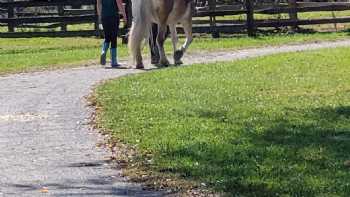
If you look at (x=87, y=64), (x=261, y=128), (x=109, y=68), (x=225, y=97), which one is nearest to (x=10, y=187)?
(x=261, y=128)

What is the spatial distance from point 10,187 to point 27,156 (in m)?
1.59

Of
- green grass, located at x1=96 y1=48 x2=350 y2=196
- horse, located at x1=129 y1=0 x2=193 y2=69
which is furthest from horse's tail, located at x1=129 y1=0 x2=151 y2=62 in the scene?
green grass, located at x1=96 y1=48 x2=350 y2=196

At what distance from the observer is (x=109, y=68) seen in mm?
20219

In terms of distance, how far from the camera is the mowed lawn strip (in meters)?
22.2

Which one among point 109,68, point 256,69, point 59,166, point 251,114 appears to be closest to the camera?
point 59,166

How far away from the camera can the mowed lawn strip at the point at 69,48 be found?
22219 millimetres

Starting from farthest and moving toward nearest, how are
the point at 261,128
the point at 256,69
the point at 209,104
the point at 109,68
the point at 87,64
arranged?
the point at 87,64 → the point at 109,68 → the point at 256,69 → the point at 209,104 → the point at 261,128

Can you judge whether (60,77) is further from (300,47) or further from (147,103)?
(300,47)

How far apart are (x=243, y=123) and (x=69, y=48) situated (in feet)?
55.7

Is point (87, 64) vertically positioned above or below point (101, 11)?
below

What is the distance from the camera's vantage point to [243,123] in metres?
11.3

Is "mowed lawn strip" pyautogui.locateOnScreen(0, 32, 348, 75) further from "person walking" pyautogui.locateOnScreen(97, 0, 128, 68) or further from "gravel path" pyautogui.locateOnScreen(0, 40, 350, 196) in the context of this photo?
"gravel path" pyautogui.locateOnScreen(0, 40, 350, 196)

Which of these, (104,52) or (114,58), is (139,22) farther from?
(104,52)

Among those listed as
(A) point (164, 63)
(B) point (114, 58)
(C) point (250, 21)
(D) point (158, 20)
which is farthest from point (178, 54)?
(C) point (250, 21)
